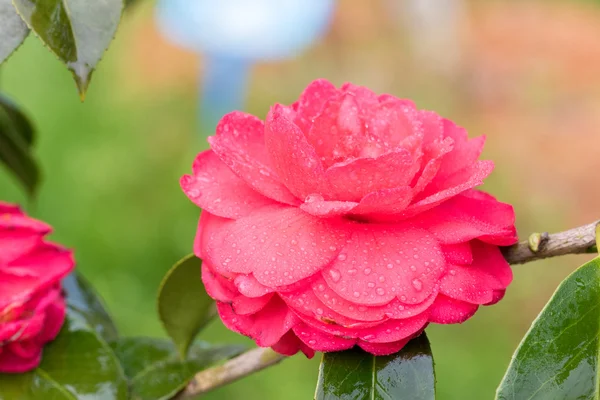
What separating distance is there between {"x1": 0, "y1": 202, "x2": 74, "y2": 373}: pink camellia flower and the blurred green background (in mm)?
935

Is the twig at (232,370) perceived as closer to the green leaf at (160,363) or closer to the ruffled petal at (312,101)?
A: the green leaf at (160,363)

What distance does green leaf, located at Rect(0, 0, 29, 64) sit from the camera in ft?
2.08

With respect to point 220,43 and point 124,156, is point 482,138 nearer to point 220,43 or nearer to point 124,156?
point 124,156

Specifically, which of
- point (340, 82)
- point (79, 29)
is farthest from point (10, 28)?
point (340, 82)

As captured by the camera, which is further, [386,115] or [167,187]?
[167,187]

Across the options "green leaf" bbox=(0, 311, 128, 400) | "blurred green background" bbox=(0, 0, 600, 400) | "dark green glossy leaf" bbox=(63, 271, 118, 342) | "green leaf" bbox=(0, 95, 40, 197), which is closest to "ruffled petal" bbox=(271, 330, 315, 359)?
"green leaf" bbox=(0, 311, 128, 400)

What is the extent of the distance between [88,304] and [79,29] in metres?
0.45

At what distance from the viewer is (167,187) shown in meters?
2.75

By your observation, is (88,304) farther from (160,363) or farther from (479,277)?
(479,277)

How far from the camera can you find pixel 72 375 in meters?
0.77

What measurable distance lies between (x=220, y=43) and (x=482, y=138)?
2.56 metres

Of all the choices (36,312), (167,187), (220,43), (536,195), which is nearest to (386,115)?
(36,312)

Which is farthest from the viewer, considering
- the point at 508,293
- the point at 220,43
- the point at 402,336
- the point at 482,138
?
the point at 220,43

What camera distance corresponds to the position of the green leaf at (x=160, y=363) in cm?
82
